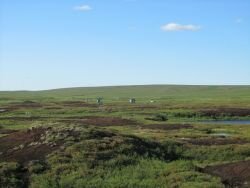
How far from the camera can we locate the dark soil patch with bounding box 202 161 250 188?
2833cm

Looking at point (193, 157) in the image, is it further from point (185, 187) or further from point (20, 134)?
point (20, 134)

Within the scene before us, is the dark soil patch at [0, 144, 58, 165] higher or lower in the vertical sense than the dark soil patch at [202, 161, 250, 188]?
higher

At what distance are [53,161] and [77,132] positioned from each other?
5774 millimetres

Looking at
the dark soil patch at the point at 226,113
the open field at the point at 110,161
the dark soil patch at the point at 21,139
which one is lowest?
the dark soil patch at the point at 226,113

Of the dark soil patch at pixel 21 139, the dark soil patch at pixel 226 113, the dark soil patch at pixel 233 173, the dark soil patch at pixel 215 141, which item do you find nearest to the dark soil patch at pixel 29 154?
the dark soil patch at pixel 21 139

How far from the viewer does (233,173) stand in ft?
97.9

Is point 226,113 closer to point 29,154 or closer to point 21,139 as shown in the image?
point 21,139

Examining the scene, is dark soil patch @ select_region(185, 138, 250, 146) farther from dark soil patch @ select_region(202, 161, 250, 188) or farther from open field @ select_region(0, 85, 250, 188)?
dark soil patch @ select_region(202, 161, 250, 188)

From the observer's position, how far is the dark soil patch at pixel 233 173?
28328 mm

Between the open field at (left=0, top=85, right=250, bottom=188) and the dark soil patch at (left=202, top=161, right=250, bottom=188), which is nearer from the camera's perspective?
the dark soil patch at (left=202, top=161, right=250, bottom=188)

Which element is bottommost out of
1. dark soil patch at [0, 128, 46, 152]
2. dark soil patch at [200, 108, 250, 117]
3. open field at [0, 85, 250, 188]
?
dark soil patch at [200, 108, 250, 117]

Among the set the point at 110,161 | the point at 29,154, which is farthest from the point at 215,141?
the point at 29,154

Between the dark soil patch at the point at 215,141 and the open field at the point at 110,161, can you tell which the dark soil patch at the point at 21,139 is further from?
the dark soil patch at the point at 215,141

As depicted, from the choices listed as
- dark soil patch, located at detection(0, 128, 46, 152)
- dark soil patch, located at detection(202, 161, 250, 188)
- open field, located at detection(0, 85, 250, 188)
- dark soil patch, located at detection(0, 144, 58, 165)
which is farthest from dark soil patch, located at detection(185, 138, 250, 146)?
dark soil patch, located at detection(0, 144, 58, 165)
